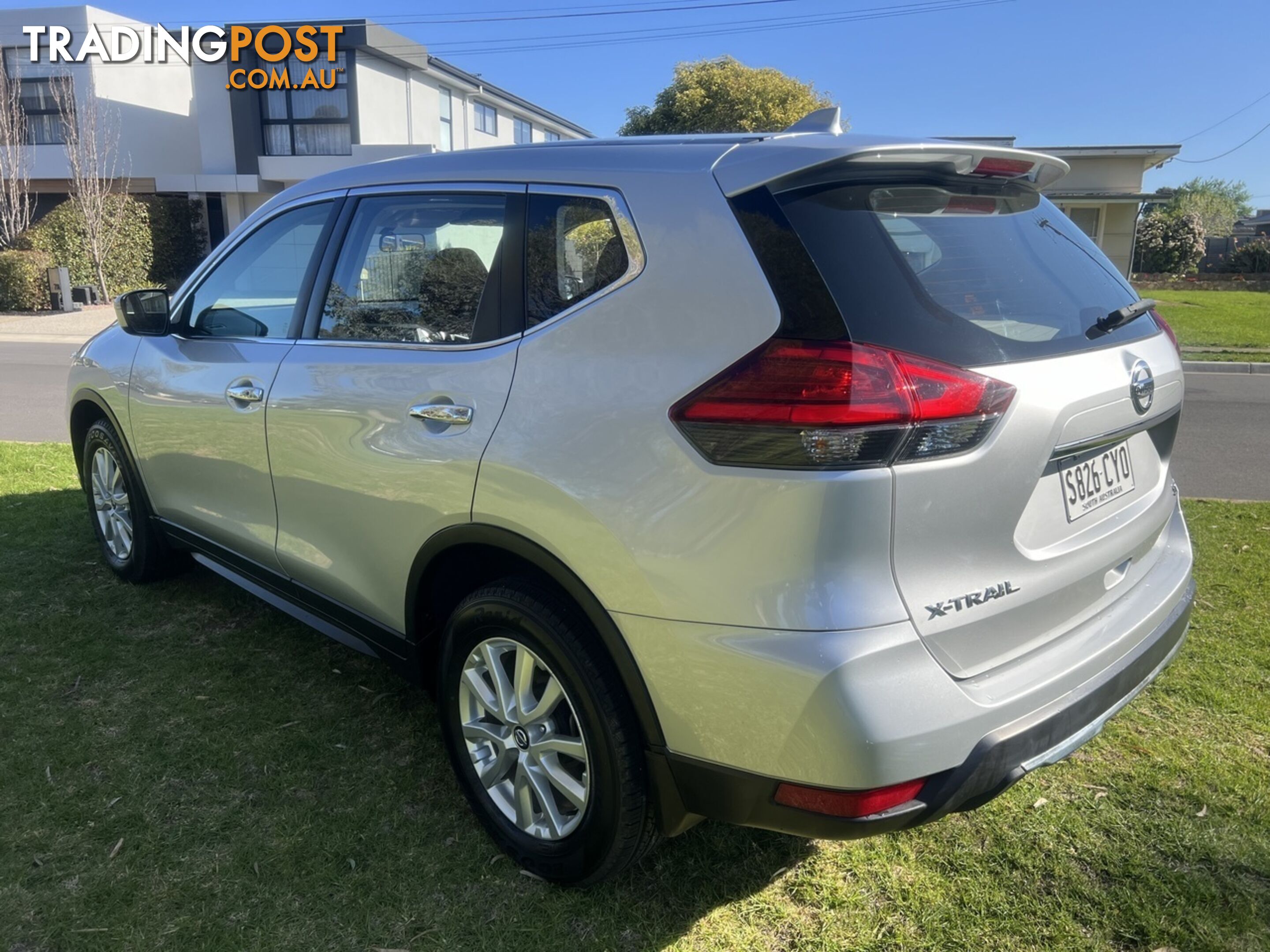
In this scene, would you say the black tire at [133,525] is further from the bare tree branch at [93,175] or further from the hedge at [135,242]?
the hedge at [135,242]

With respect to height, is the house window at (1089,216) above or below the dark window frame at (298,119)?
below

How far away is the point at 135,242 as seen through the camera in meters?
25.3

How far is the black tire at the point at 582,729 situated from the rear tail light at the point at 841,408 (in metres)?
0.62

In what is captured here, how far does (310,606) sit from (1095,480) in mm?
2514

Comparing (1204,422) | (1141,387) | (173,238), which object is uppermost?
(173,238)

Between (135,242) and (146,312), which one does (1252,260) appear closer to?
(135,242)

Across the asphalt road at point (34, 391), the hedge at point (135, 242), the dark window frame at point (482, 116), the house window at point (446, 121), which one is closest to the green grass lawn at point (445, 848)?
the asphalt road at point (34, 391)

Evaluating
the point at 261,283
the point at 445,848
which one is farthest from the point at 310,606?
the point at 261,283

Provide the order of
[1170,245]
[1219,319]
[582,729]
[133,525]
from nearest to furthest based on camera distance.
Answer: [582,729] → [133,525] → [1219,319] → [1170,245]

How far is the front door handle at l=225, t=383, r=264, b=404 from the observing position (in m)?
3.26

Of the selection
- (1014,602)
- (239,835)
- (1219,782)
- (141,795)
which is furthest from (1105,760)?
(141,795)

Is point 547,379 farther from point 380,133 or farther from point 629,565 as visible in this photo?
point 380,133

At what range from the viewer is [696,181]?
2109mm

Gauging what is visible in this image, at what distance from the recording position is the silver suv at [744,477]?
188cm
